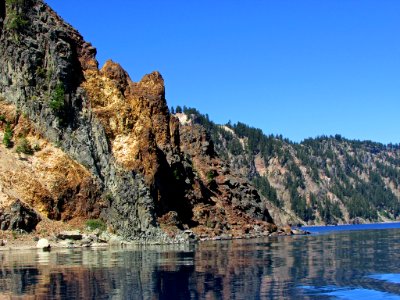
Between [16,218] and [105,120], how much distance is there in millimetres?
29254

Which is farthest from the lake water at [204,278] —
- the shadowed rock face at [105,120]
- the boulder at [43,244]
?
the shadowed rock face at [105,120]

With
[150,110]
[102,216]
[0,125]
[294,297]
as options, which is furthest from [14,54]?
[294,297]

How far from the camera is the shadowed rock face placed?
10188 cm

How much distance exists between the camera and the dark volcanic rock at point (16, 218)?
8694 centimetres

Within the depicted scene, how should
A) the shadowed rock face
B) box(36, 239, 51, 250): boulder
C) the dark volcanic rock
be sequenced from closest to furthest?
box(36, 239, 51, 250): boulder
the dark volcanic rock
the shadowed rock face

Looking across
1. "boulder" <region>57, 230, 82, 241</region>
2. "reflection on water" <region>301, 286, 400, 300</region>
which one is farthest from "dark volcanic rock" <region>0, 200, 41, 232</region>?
"reflection on water" <region>301, 286, 400, 300</region>

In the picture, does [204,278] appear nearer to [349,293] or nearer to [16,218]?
[349,293]

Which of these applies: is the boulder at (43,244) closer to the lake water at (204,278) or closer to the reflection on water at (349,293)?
the lake water at (204,278)

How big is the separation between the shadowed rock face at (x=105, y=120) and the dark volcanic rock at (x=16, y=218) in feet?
30.3

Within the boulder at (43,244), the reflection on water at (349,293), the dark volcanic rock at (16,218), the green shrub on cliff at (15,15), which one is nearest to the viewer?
the reflection on water at (349,293)

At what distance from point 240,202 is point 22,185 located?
62.7 meters

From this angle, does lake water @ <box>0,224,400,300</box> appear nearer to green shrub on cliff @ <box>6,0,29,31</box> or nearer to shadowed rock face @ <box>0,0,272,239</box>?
shadowed rock face @ <box>0,0,272,239</box>

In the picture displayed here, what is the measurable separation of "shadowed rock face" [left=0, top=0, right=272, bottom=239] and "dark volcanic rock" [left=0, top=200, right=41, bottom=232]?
925 centimetres

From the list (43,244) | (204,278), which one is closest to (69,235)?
(43,244)
